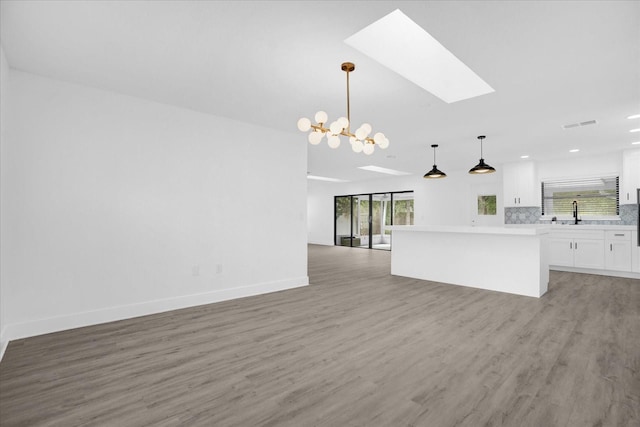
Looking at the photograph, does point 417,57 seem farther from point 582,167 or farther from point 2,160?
point 582,167

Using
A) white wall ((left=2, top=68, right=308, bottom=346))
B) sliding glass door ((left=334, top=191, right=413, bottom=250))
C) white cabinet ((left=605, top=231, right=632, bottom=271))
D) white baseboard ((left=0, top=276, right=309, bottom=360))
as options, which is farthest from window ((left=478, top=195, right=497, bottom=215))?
white baseboard ((left=0, top=276, right=309, bottom=360))

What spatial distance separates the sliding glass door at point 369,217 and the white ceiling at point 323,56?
6164mm

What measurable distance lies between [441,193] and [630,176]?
423 cm

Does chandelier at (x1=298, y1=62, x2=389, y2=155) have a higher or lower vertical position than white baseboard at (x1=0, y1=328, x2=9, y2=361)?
higher

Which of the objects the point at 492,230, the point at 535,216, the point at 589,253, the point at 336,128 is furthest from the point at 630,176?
the point at 336,128

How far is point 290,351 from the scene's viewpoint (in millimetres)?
2674

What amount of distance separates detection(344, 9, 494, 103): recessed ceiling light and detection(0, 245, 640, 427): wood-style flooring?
2.63 metres

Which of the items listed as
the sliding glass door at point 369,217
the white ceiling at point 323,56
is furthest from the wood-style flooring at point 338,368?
the sliding glass door at point 369,217

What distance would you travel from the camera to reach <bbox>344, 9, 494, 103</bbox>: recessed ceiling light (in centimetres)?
245

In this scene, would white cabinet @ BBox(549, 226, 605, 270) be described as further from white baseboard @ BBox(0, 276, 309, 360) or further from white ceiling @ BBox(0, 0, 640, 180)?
white baseboard @ BBox(0, 276, 309, 360)

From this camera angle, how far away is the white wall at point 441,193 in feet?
28.7

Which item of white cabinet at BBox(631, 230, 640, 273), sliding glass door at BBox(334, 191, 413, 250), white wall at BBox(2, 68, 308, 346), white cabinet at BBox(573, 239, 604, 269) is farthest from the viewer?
sliding glass door at BBox(334, 191, 413, 250)

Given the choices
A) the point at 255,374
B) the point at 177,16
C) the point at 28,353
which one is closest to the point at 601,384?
the point at 255,374

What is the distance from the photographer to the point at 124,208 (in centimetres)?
358
